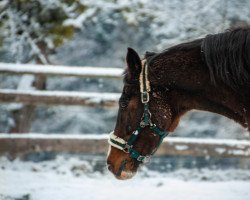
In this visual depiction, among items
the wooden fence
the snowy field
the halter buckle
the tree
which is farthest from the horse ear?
the tree

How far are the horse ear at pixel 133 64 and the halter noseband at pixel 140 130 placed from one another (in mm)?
39

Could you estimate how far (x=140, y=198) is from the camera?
429cm

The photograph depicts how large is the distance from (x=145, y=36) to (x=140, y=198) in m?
6.37

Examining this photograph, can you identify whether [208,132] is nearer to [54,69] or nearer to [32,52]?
[32,52]

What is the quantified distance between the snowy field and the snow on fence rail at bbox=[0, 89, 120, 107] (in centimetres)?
86

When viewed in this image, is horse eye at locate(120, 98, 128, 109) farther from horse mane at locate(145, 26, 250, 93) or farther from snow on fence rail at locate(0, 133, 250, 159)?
snow on fence rail at locate(0, 133, 250, 159)

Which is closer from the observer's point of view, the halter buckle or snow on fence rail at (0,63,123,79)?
the halter buckle

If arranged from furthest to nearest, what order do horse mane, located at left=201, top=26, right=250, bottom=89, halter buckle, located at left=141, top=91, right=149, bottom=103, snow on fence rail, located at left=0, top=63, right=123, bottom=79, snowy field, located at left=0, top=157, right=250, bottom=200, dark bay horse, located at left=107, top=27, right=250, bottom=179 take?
1. snow on fence rail, located at left=0, top=63, right=123, bottom=79
2. snowy field, located at left=0, top=157, right=250, bottom=200
3. halter buckle, located at left=141, top=91, right=149, bottom=103
4. dark bay horse, located at left=107, top=27, right=250, bottom=179
5. horse mane, located at left=201, top=26, right=250, bottom=89

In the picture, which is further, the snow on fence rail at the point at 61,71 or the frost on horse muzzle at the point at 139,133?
the snow on fence rail at the point at 61,71

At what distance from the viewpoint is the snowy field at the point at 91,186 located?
4285 mm

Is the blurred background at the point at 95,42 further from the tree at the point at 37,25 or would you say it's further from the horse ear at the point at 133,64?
the horse ear at the point at 133,64

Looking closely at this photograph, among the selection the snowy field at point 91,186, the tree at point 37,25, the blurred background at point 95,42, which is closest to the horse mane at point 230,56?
the snowy field at point 91,186

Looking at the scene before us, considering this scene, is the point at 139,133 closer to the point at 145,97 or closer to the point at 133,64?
the point at 145,97

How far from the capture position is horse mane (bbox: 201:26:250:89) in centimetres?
247
